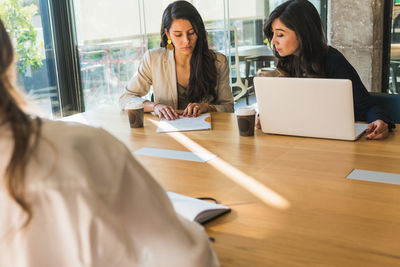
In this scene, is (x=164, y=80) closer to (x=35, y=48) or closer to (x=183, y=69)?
(x=183, y=69)

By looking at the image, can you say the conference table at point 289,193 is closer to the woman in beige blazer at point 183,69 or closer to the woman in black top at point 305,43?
the woman in black top at point 305,43

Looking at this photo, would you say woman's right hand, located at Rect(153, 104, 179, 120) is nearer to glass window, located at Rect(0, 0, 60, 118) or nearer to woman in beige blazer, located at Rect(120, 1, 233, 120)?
woman in beige blazer, located at Rect(120, 1, 233, 120)

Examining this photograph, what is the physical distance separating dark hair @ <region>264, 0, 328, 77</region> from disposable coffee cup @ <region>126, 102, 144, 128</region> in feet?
2.79

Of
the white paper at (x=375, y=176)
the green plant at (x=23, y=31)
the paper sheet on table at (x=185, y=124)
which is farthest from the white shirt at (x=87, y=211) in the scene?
the green plant at (x=23, y=31)

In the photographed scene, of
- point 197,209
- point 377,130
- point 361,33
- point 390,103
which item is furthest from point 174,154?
point 361,33

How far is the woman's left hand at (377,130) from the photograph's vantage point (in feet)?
6.09

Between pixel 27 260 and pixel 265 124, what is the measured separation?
147cm

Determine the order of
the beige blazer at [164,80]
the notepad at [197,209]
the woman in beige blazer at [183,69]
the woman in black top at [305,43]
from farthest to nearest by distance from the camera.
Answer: the beige blazer at [164,80]
the woman in beige blazer at [183,69]
the woman in black top at [305,43]
the notepad at [197,209]

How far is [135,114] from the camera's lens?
89.3 inches

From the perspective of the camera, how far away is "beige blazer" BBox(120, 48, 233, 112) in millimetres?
2887

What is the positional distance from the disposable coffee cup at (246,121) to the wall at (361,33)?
235 cm

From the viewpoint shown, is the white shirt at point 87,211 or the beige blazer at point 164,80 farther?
the beige blazer at point 164,80

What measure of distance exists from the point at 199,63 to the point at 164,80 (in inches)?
9.4

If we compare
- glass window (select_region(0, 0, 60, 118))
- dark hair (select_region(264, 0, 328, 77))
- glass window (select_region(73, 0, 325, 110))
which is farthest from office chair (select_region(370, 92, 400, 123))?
glass window (select_region(0, 0, 60, 118))
